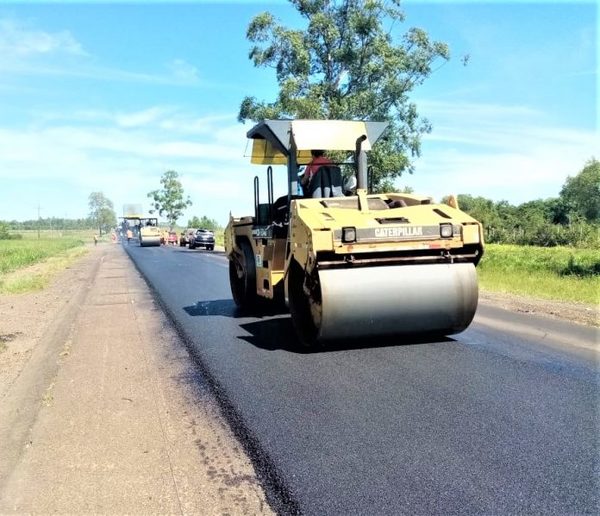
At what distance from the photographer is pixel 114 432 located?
4.49 metres

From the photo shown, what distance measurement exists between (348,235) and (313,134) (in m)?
2.38

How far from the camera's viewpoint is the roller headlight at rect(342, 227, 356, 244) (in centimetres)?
603

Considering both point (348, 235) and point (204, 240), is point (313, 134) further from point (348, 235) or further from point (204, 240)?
point (204, 240)

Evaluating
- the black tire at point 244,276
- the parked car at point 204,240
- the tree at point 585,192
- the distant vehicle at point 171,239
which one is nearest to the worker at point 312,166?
the black tire at point 244,276

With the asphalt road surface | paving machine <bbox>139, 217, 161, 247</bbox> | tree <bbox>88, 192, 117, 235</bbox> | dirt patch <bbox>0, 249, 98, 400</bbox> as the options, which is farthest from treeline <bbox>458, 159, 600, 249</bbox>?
tree <bbox>88, 192, 117, 235</bbox>

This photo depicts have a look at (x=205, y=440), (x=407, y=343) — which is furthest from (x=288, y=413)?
(x=407, y=343)

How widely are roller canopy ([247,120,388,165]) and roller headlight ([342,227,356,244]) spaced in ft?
7.12

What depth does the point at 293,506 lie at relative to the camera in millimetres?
3242

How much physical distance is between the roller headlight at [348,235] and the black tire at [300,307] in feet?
2.87

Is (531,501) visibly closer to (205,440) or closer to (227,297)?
(205,440)

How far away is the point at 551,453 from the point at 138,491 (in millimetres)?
2563

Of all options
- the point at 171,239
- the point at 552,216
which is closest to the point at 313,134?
the point at 171,239

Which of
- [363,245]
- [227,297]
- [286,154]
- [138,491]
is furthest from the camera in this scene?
[227,297]

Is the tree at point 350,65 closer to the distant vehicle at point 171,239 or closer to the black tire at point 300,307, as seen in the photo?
the black tire at point 300,307
